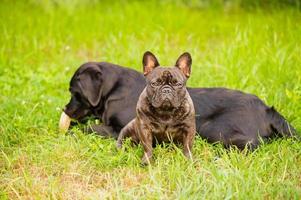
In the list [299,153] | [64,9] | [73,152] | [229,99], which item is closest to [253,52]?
[229,99]

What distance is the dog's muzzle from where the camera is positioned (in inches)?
248

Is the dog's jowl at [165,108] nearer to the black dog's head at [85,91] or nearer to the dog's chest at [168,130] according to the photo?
the dog's chest at [168,130]

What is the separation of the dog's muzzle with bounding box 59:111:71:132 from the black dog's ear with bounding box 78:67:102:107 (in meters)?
0.36

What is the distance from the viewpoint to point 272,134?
577cm

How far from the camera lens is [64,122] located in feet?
20.8

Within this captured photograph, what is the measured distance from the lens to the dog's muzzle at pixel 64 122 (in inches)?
248

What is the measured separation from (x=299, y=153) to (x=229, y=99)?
3.00 feet

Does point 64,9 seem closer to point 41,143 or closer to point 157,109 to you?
point 41,143

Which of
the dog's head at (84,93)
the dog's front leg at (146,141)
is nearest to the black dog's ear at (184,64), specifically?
the dog's front leg at (146,141)

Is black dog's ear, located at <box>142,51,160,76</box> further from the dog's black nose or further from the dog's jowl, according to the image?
the dog's black nose

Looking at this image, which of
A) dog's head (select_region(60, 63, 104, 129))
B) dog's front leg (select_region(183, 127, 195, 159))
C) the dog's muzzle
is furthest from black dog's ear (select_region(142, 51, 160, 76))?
the dog's muzzle

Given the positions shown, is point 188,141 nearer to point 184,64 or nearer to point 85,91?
point 184,64

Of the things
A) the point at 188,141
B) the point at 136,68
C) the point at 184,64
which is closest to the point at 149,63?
the point at 184,64

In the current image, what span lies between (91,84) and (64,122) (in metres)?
0.51
